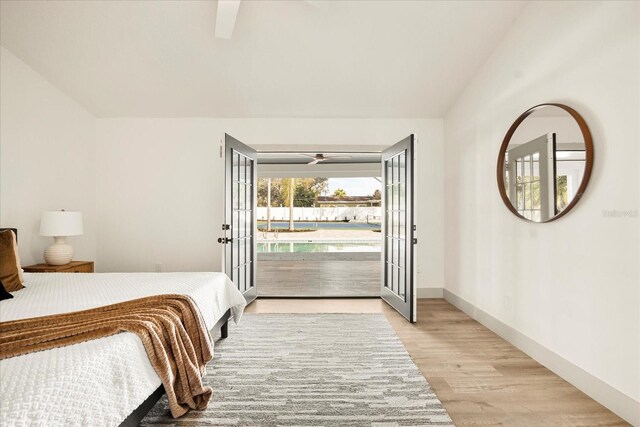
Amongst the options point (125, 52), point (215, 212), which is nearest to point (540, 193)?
point (215, 212)

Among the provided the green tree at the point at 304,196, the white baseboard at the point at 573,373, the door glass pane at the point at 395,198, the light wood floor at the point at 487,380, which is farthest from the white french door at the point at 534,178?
the green tree at the point at 304,196

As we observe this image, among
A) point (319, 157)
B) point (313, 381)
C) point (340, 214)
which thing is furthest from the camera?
point (340, 214)

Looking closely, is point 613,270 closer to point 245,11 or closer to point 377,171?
point 245,11

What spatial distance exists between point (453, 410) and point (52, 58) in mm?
4530

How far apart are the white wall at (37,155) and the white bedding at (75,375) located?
1646mm

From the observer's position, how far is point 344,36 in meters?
3.57

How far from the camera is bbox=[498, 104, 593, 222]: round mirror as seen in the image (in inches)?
95.0

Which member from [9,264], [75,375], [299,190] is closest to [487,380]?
[75,375]

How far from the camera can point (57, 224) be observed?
3.69 meters

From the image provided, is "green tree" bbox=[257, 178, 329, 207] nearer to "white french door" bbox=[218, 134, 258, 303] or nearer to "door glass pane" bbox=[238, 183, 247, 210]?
"white french door" bbox=[218, 134, 258, 303]

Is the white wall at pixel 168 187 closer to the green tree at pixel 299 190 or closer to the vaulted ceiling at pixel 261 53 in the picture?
the vaulted ceiling at pixel 261 53

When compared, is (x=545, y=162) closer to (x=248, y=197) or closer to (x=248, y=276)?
(x=248, y=197)

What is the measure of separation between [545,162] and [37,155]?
456 centimetres

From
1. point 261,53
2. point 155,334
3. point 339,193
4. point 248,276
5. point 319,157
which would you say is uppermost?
point 261,53
